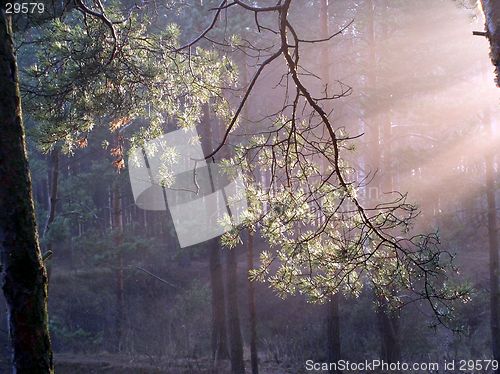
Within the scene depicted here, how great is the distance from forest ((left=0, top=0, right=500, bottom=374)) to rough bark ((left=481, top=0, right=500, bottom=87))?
0.6 inches

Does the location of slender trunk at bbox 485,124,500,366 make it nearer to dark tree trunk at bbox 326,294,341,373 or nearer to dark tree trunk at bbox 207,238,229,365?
dark tree trunk at bbox 326,294,341,373

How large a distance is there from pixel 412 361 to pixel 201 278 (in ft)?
41.2

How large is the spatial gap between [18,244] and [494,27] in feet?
12.0

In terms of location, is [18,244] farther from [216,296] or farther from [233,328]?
[216,296]

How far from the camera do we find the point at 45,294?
12.5 ft

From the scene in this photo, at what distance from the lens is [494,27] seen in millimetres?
3199

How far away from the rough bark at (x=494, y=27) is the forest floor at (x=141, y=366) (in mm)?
Answer: 12324

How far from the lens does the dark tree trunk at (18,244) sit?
11.8 feet

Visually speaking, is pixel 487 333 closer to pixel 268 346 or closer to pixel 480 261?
pixel 480 261

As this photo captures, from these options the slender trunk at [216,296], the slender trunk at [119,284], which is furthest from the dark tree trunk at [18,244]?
the slender trunk at [119,284]

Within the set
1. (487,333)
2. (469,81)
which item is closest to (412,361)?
(487,333)

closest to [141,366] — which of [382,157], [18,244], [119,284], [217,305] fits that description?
[217,305]

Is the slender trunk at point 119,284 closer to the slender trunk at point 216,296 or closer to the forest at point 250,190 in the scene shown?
the forest at point 250,190

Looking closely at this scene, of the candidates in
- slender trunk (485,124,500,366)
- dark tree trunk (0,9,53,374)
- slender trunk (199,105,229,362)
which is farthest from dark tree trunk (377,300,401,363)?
dark tree trunk (0,9,53,374)
